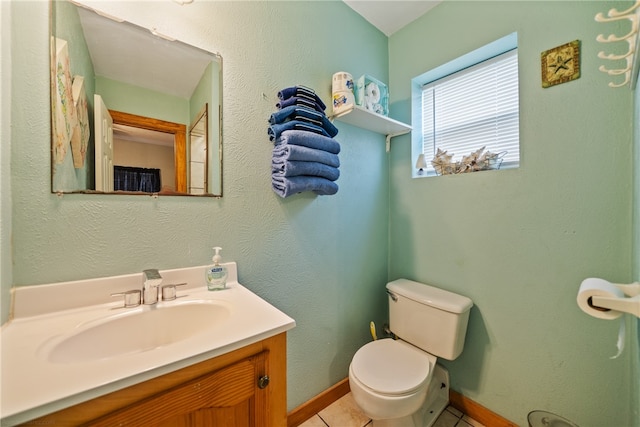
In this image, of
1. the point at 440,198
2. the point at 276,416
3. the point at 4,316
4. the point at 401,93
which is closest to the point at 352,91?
the point at 401,93

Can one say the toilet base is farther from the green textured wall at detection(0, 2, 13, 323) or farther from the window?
the green textured wall at detection(0, 2, 13, 323)

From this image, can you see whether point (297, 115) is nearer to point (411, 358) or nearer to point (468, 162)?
point (468, 162)

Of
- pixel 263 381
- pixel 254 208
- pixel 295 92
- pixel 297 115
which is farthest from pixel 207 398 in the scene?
pixel 295 92

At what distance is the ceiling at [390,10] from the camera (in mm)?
1475

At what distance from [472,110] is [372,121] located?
0.60 meters

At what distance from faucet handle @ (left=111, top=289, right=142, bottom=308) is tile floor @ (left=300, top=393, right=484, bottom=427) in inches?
42.5

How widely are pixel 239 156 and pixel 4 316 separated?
33.5 inches

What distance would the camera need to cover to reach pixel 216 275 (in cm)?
97

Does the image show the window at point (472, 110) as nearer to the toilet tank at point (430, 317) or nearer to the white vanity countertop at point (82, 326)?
the toilet tank at point (430, 317)

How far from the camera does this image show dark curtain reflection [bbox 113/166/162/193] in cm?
87

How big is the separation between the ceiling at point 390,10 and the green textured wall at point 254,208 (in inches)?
2.6

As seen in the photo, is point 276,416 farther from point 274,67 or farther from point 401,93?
point 401,93

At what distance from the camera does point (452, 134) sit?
156cm

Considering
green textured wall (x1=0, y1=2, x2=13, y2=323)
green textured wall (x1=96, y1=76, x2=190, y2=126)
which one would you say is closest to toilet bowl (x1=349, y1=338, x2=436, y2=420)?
green textured wall (x1=0, y1=2, x2=13, y2=323)
